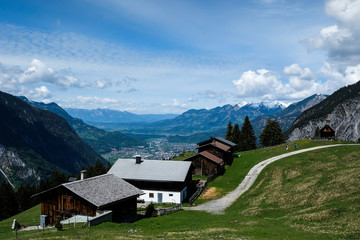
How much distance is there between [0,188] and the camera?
3873 inches

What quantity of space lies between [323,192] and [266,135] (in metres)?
78.9

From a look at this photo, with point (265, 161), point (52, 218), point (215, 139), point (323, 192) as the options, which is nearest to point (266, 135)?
point (215, 139)

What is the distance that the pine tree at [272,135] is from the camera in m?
112

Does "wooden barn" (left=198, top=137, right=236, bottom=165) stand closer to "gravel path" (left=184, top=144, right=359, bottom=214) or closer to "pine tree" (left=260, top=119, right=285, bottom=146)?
"gravel path" (left=184, top=144, right=359, bottom=214)

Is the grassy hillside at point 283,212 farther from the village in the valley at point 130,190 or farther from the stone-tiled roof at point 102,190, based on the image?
the stone-tiled roof at point 102,190

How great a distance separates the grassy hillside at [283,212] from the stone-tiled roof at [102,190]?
528 centimetres

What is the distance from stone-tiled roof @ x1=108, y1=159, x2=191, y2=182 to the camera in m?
54.3

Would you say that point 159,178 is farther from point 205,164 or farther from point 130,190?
point 205,164

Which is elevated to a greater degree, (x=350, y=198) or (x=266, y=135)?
(x=266, y=135)

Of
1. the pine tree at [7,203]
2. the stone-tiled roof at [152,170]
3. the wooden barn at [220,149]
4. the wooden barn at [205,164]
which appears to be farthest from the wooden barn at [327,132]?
the pine tree at [7,203]

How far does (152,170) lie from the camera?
56.9 meters

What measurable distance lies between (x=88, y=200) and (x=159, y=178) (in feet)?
66.3

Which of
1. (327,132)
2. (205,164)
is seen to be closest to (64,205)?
(205,164)

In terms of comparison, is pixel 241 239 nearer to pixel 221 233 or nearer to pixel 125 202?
pixel 221 233
